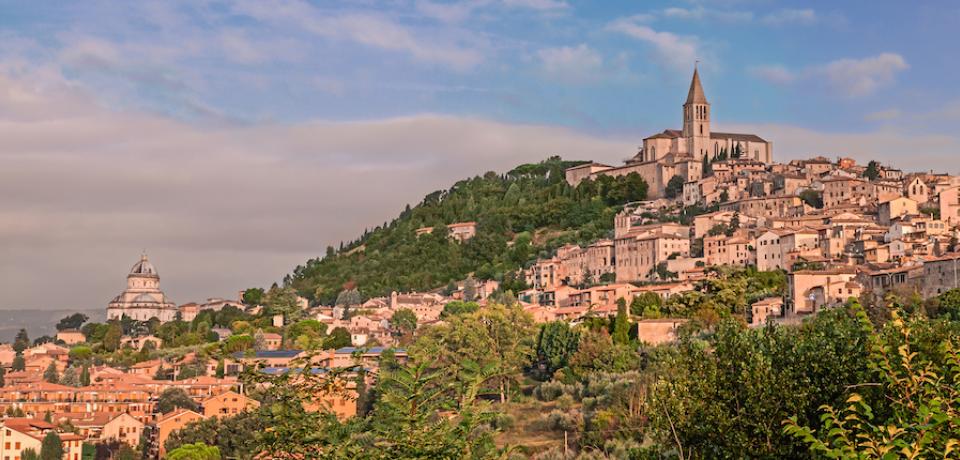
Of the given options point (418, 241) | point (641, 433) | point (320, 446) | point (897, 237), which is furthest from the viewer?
point (418, 241)

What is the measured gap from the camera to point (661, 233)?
76.4 m

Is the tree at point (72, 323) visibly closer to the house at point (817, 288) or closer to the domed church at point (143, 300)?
the domed church at point (143, 300)

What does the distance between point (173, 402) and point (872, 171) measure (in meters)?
47.0

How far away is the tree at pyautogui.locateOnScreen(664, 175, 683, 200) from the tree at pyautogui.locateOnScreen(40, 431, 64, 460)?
48.4m

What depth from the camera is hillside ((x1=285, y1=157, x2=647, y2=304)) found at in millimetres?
91875

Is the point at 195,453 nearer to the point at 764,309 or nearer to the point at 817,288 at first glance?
the point at 764,309

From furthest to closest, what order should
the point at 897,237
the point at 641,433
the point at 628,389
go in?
the point at 897,237
the point at 628,389
the point at 641,433

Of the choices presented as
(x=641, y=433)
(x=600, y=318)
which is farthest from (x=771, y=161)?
(x=641, y=433)

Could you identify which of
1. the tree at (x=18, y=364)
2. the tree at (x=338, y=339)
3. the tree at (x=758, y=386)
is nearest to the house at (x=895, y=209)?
the tree at (x=338, y=339)

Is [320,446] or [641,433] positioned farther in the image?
[641,433]

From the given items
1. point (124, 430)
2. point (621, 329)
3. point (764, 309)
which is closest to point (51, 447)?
point (124, 430)

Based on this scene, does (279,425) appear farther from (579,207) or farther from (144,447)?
(579,207)

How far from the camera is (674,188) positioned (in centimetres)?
9119

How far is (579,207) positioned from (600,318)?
36.0 m
